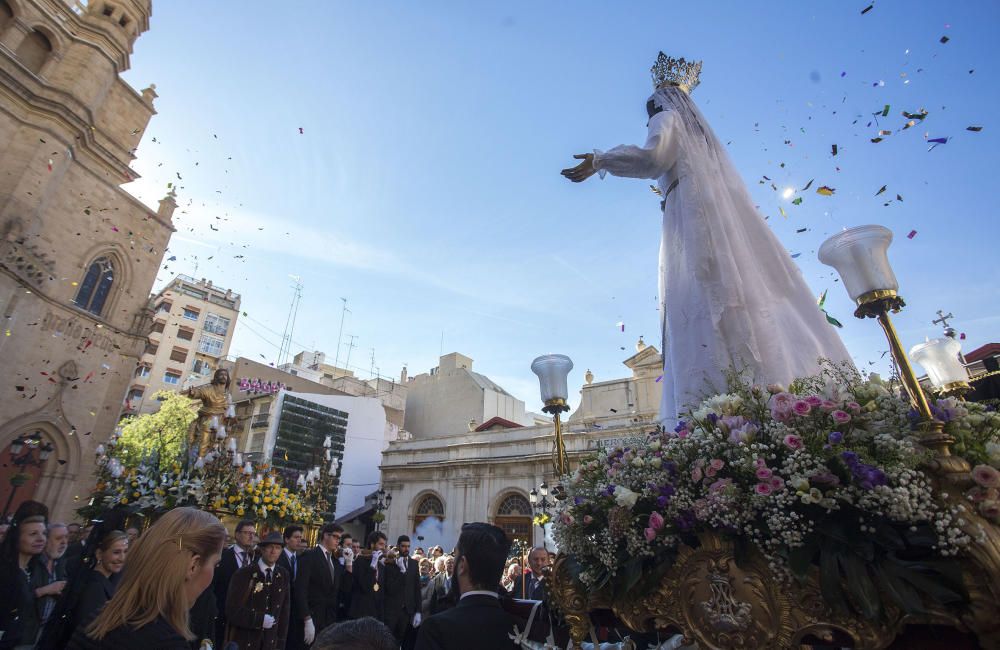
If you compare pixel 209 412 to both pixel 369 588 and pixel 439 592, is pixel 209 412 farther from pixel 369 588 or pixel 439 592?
pixel 439 592

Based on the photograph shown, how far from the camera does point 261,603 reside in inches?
210

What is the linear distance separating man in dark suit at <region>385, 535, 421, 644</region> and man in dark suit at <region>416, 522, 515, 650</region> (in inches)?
219

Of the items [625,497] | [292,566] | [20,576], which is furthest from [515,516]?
[625,497]

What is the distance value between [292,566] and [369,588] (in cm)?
122

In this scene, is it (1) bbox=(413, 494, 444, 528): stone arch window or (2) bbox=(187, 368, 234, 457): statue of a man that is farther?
(1) bbox=(413, 494, 444, 528): stone arch window

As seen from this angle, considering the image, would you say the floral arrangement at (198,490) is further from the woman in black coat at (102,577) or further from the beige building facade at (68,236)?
the beige building facade at (68,236)

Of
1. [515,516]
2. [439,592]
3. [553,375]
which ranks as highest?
[553,375]

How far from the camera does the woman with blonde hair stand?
1779 millimetres

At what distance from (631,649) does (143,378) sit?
48.4 meters

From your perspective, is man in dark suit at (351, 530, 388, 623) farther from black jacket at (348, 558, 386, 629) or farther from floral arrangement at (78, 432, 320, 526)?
floral arrangement at (78, 432, 320, 526)

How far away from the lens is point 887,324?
2182 mm

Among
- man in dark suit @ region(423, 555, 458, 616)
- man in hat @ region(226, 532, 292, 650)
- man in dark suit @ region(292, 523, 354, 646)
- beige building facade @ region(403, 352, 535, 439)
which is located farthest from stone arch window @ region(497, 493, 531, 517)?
man in hat @ region(226, 532, 292, 650)

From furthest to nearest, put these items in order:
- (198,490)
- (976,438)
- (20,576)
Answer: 1. (198,490)
2. (20,576)
3. (976,438)

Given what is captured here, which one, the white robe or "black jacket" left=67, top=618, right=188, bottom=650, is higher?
the white robe
